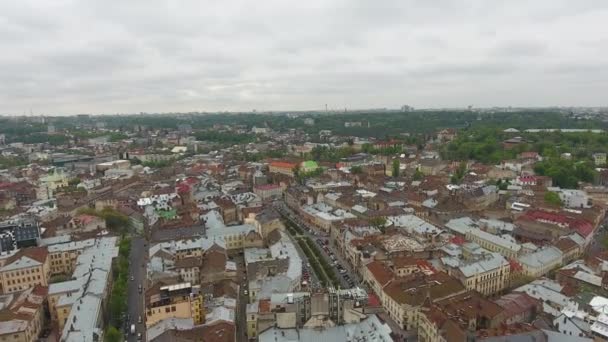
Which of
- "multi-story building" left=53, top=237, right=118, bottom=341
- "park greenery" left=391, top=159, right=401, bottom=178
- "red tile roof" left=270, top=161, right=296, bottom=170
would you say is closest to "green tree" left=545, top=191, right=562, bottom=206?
"park greenery" left=391, top=159, right=401, bottom=178

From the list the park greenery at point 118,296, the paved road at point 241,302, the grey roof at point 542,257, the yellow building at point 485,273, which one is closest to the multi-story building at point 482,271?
the yellow building at point 485,273

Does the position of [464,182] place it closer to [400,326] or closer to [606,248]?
[606,248]

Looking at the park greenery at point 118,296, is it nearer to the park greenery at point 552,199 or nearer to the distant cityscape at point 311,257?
the distant cityscape at point 311,257

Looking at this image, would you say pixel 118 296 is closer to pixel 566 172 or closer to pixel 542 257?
pixel 542 257

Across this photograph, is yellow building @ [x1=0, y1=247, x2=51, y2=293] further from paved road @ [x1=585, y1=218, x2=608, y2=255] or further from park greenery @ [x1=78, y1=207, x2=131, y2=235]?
paved road @ [x1=585, y1=218, x2=608, y2=255]

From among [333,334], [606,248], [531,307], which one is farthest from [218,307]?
[606,248]

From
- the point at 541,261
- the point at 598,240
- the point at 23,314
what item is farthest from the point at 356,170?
the point at 23,314
